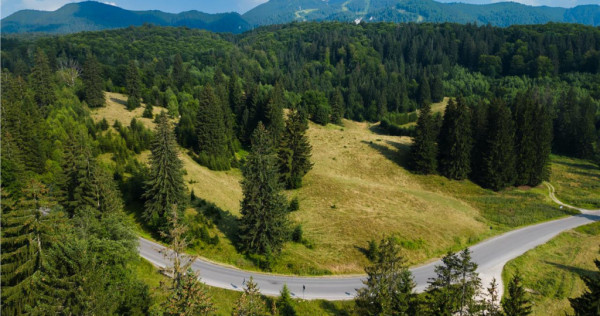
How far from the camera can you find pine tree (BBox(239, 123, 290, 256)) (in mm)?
39250

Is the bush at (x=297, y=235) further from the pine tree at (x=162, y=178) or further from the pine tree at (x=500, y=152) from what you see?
the pine tree at (x=500, y=152)

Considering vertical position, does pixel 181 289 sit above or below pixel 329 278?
above

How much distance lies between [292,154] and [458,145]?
36.8m

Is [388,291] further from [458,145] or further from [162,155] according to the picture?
[458,145]

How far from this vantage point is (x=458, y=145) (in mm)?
69562

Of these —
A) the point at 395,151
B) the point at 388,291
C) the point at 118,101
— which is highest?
the point at 118,101

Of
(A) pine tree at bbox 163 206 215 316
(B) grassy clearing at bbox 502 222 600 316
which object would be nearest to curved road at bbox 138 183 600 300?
(B) grassy clearing at bbox 502 222 600 316

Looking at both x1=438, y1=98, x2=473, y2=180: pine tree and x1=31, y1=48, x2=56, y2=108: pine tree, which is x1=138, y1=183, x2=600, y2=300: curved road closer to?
x1=438, y1=98, x2=473, y2=180: pine tree

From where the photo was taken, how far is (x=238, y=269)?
122ft

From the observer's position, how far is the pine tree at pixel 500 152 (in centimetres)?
6725

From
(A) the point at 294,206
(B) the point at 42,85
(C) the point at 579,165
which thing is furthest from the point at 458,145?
(B) the point at 42,85

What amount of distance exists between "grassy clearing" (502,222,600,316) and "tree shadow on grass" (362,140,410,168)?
33260mm

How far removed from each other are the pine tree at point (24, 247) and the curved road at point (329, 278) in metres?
12.2

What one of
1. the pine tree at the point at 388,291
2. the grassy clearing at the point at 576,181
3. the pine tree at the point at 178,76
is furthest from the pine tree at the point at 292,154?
the pine tree at the point at 178,76
